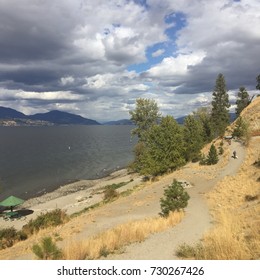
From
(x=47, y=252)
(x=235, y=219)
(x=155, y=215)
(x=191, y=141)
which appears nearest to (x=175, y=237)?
(x=235, y=219)

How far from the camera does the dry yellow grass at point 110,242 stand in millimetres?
12859

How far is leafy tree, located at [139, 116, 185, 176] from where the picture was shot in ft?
154

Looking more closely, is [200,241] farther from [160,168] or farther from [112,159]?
[112,159]

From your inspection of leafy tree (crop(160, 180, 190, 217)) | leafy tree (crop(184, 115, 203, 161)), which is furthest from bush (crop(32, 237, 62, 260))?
leafy tree (crop(184, 115, 203, 161))

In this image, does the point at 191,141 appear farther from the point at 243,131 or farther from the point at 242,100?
the point at 242,100

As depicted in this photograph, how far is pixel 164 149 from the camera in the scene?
155 ft

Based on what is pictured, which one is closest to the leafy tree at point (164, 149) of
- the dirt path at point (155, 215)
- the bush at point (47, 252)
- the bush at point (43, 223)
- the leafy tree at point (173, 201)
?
the dirt path at point (155, 215)

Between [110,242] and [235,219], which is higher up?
[110,242]

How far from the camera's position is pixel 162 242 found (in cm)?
1486

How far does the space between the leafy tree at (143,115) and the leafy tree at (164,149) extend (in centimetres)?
2250

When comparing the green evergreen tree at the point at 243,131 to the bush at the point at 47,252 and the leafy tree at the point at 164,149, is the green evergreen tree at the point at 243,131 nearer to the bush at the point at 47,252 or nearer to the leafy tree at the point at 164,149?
the leafy tree at the point at 164,149

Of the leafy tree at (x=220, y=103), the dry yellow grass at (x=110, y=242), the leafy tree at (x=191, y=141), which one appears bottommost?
the dry yellow grass at (x=110, y=242)

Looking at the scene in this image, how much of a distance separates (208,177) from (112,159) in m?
77.2

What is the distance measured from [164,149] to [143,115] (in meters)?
24.5
